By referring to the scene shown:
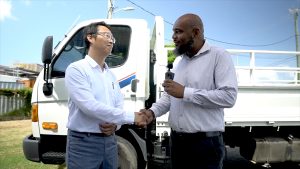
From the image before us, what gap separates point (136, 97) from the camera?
4.17 metres

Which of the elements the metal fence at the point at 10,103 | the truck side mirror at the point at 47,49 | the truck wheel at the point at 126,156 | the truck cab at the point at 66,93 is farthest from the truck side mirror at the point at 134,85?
the metal fence at the point at 10,103

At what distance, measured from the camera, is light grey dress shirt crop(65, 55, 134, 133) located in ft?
6.91

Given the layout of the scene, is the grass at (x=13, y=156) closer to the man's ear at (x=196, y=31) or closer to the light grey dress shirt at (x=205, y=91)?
the light grey dress shirt at (x=205, y=91)

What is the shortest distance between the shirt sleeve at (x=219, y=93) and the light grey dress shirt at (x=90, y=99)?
1.58ft

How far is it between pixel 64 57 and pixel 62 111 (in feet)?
2.38

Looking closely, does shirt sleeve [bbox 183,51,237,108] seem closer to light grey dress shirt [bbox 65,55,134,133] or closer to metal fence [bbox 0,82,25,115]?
light grey dress shirt [bbox 65,55,134,133]

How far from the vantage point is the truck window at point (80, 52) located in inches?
164

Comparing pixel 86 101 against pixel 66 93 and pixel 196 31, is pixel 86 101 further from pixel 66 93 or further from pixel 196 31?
pixel 66 93

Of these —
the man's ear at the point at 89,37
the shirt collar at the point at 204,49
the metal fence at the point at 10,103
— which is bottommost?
the metal fence at the point at 10,103

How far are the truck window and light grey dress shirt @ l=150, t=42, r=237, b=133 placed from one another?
190 centimetres

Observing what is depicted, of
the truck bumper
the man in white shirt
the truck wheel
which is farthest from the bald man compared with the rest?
the truck bumper

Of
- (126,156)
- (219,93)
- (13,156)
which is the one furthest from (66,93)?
(13,156)

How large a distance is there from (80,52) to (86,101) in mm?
2211

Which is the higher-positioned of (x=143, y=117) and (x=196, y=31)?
(x=196, y=31)
